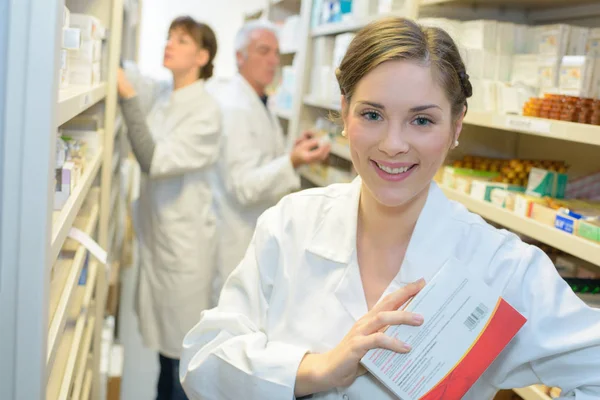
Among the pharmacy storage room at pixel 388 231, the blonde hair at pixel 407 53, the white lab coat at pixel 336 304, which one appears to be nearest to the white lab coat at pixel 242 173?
the pharmacy storage room at pixel 388 231

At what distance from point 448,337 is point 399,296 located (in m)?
0.11

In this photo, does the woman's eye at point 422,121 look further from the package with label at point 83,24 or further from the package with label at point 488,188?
the package with label at point 83,24

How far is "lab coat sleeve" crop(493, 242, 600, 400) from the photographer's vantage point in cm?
130

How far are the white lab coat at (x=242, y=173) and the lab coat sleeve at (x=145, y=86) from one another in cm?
65

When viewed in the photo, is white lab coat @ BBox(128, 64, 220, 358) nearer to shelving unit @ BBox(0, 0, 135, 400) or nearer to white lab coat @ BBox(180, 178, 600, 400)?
white lab coat @ BBox(180, 178, 600, 400)

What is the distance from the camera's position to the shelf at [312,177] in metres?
4.00

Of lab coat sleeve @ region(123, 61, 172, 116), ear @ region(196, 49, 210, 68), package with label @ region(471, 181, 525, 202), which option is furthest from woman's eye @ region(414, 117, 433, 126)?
lab coat sleeve @ region(123, 61, 172, 116)

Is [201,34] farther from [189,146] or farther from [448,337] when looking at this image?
[448,337]

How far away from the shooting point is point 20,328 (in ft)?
3.64

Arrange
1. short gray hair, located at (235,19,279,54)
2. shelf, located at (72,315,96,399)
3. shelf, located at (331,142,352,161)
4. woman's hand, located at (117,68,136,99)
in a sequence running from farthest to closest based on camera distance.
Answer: short gray hair, located at (235,19,279,54), shelf, located at (331,142,352,161), woman's hand, located at (117,68,136,99), shelf, located at (72,315,96,399)

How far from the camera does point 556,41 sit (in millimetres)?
2148

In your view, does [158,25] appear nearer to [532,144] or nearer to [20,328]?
[532,144]

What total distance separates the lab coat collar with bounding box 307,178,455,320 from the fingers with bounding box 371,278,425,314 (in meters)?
0.10

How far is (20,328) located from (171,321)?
2202 mm
